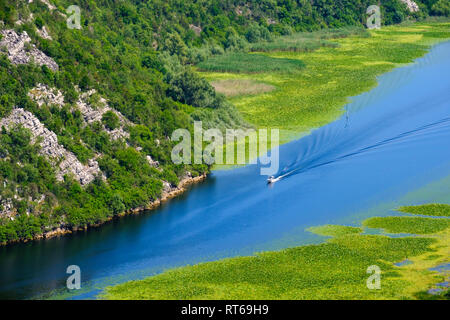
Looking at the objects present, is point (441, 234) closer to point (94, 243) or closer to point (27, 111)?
point (94, 243)

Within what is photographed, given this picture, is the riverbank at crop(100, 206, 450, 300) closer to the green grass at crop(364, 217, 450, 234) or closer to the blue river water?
the green grass at crop(364, 217, 450, 234)

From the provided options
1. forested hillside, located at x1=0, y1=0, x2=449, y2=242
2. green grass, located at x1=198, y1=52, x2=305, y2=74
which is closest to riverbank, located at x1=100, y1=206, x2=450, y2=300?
forested hillside, located at x1=0, y1=0, x2=449, y2=242

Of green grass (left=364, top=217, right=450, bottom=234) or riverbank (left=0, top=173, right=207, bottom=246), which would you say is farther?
green grass (left=364, top=217, right=450, bottom=234)

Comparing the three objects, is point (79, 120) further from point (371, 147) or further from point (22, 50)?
point (371, 147)

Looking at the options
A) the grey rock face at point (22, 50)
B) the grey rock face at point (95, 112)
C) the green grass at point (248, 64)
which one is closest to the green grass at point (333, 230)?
the grey rock face at point (95, 112)

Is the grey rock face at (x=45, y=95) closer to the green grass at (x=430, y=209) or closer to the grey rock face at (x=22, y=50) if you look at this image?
the grey rock face at (x=22, y=50)

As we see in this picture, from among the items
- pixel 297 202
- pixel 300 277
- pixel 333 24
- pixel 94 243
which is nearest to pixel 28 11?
pixel 94 243

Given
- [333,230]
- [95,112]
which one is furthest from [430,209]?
[95,112]

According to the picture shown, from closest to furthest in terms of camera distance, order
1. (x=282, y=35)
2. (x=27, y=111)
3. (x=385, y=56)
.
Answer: (x=27, y=111) → (x=385, y=56) → (x=282, y=35)
